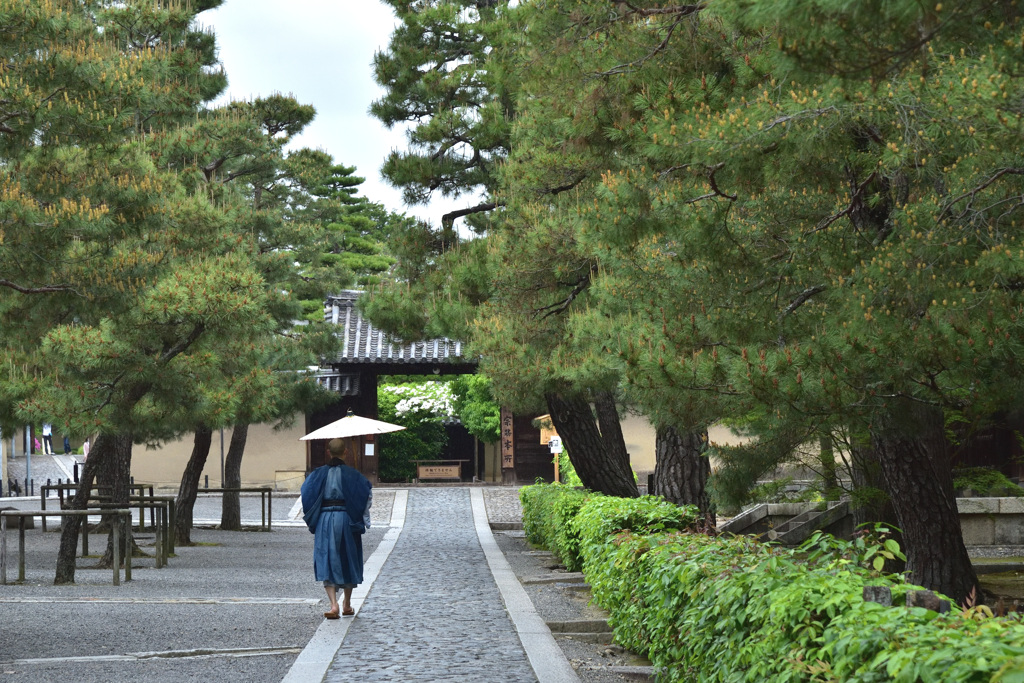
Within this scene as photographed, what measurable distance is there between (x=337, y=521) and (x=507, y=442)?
889 inches

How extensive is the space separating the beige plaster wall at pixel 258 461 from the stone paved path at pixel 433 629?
1557cm

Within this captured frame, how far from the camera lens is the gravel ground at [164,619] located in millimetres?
7246

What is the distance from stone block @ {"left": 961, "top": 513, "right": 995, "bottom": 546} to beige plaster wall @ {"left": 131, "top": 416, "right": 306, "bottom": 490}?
21.5m

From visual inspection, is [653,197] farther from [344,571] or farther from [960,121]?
[344,571]

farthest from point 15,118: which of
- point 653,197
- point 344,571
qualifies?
point 653,197

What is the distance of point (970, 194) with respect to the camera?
5.08 m

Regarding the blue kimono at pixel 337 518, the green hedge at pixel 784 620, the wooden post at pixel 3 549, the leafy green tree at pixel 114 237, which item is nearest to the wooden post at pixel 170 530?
the leafy green tree at pixel 114 237

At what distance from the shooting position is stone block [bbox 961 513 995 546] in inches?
521

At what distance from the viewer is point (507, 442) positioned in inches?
1262

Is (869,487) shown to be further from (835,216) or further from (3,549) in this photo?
(3,549)

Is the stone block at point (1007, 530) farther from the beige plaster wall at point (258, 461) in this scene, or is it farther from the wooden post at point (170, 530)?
the beige plaster wall at point (258, 461)

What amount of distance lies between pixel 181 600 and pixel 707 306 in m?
6.93

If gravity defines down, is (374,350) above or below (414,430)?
above

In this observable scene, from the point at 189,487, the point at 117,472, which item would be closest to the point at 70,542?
the point at 117,472
